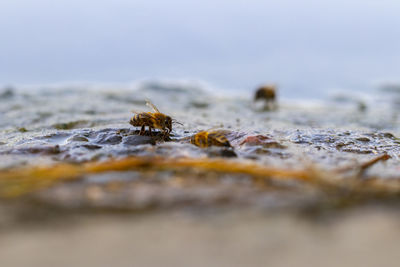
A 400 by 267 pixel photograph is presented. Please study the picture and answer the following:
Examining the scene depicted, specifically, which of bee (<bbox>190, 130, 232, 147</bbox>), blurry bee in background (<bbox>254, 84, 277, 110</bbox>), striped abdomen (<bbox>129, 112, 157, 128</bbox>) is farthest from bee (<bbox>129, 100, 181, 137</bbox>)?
blurry bee in background (<bbox>254, 84, 277, 110</bbox>)

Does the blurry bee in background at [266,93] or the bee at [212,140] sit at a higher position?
the blurry bee in background at [266,93]

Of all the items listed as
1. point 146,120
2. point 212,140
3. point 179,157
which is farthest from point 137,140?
point 179,157

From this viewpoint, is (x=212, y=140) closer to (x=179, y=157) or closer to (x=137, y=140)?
(x=179, y=157)

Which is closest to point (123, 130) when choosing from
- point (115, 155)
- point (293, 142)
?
point (115, 155)

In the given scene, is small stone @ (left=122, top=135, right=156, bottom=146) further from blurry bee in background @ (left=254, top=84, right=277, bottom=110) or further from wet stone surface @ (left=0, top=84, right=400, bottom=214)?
blurry bee in background @ (left=254, top=84, right=277, bottom=110)

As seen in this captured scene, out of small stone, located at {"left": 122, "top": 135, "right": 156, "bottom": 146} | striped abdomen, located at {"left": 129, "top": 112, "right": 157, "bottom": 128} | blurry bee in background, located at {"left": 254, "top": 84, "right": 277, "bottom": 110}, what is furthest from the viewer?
blurry bee in background, located at {"left": 254, "top": 84, "right": 277, "bottom": 110}

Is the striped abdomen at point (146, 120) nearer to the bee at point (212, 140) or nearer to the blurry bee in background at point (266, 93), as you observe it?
the bee at point (212, 140)

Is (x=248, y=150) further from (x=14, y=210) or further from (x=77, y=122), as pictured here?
(x=77, y=122)

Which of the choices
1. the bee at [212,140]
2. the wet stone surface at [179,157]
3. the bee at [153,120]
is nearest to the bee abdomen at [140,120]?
the bee at [153,120]

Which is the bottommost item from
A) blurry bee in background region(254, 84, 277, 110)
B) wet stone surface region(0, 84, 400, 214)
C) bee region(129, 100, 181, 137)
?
wet stone surface region(0, 84, 400, 214)

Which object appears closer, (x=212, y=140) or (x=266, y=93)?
(x=212, y=140)

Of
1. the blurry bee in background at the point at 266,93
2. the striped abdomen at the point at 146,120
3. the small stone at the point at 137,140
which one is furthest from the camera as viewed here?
the blurry bee in background at the point at 266,93
